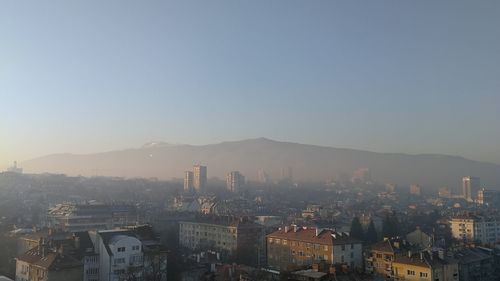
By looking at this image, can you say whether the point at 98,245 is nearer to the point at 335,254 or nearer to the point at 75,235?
the point at 75,235

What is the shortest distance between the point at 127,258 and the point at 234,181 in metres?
88.7

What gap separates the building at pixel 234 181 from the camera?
108000 millimetres

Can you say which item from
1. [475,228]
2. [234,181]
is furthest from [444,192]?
[475,228]

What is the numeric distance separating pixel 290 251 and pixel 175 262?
6835 mm

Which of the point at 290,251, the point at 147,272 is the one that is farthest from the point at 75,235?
the point at 290,251

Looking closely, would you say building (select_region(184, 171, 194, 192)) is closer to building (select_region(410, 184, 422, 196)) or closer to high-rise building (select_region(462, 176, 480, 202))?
building (select_region(410, 184, 422, 196))

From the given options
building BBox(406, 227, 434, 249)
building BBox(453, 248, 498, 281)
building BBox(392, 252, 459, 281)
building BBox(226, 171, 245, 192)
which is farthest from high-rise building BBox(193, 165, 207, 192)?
building BBox(392, 252, 459, 281)

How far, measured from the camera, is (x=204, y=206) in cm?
6175

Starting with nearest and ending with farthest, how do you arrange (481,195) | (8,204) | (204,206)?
(8,204), (204,206), (481,195)

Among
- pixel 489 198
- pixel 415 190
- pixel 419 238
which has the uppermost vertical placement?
pixel 415 190

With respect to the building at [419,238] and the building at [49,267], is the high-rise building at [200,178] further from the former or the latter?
the building at [49,267]

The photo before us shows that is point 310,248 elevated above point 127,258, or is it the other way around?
point 127,258

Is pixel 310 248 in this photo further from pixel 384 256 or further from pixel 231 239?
pixel 231 239

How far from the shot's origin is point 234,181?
10812cm
